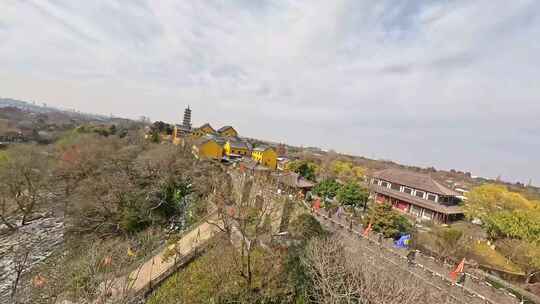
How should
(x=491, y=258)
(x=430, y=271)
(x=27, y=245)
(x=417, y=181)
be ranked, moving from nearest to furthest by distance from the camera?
(x=430, y=271)
(x=27, y=245)
(x=491, y=258)
(x=417, y=181)

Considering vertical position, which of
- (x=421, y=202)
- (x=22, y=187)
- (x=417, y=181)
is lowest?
(x=22, y=187)

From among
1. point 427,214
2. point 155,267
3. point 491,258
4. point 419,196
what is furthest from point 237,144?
point 491,258

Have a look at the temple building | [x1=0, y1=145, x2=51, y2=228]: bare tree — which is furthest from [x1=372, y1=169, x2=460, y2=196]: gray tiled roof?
[x1=0, y1=145, x2=51, y2=228]: bare tree

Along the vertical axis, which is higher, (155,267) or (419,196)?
(419,196)

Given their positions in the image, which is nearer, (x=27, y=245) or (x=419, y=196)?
(x=27, y=245)

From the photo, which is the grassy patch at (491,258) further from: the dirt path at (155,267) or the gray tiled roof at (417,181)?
the dirt path at (155,267)

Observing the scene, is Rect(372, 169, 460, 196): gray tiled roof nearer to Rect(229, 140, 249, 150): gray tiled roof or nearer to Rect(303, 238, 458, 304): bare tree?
Rect(303, 238, 458, 304): bare tree

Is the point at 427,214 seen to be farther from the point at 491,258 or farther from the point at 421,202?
the point at 491,258

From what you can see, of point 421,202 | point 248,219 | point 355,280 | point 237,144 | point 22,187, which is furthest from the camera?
point 237,144

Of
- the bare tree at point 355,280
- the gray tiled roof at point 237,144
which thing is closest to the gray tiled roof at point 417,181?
the bare tree at point 355,280

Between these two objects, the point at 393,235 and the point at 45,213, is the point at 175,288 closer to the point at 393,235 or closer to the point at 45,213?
the point at 393,235

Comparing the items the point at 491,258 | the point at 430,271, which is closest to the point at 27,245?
the point at 430,271
